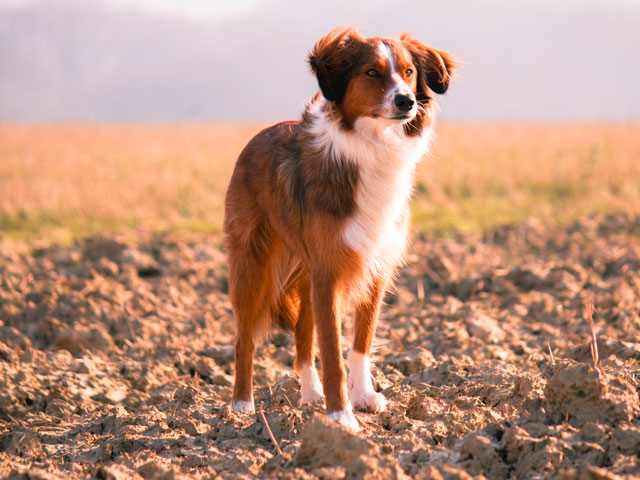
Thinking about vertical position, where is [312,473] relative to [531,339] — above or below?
above

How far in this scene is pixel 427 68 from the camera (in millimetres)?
4934

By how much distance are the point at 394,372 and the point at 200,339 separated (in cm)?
198

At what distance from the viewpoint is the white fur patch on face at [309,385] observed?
5.24 metres

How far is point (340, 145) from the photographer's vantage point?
4625 millimetres

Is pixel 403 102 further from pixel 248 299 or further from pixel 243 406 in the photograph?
pixel 243 406

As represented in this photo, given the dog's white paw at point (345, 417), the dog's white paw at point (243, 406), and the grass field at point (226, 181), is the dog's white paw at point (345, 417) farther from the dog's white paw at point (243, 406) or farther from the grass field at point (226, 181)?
the grass field at point (226, 181)

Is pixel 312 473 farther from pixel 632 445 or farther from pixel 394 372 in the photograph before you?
pixel 394 372

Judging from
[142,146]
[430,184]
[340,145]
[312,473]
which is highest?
[340,145]

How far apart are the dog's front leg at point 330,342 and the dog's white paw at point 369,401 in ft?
0.82

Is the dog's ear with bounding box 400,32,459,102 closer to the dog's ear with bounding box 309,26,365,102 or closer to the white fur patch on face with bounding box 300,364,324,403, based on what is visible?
the dog's ear with bounding box 309,26,365,102

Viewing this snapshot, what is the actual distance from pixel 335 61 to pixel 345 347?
2736mm

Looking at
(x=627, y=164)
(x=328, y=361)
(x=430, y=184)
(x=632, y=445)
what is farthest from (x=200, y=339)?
(x=627, y=164)

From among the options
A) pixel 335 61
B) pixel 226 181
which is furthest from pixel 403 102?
pixel 226 181

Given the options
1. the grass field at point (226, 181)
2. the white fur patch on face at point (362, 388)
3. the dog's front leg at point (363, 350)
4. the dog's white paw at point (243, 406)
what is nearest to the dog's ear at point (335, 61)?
the dog's front leg at point (363, 350)
